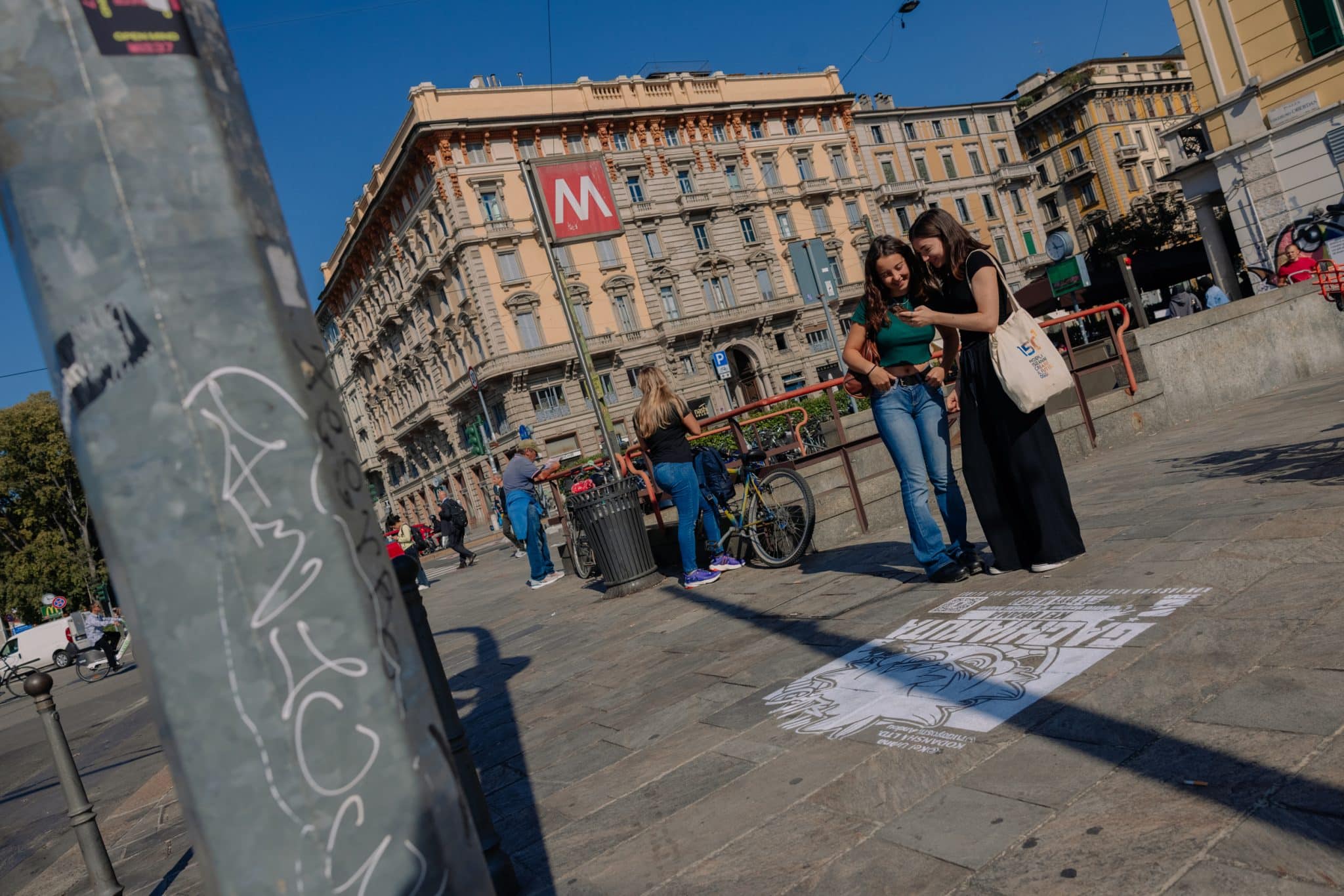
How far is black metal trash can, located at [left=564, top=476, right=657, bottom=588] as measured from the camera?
7672 mm

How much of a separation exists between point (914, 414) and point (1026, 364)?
2.68ft

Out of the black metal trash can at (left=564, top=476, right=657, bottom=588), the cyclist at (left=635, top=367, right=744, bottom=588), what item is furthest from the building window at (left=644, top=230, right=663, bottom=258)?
the cyclist at (left=635, top=367, right=744, bottom=588)

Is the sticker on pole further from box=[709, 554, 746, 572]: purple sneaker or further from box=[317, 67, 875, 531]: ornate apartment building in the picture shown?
box=[317, 67, 875, 531]: ornate apartment building

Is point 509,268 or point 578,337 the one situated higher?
point 509,268

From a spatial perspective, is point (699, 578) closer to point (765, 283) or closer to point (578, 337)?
point (578, 337)

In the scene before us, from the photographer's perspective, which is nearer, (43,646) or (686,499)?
(686,499)

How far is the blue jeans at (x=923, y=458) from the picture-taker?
4746mm

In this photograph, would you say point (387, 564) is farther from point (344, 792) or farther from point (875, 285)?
point (875, 285)

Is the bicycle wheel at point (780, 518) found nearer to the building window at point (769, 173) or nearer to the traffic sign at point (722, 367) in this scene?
the traffic sign at point (722, 367)

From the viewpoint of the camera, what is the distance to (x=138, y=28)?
111cm

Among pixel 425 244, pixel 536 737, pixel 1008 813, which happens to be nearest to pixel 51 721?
pixel 536 737

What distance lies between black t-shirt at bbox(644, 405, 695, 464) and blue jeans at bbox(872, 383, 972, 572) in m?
2.19

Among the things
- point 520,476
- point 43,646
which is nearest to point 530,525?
point 520,476

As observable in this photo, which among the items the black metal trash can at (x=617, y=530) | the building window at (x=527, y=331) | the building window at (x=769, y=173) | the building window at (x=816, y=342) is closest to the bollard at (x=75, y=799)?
the black metal trash can at (x=617, y=530)
